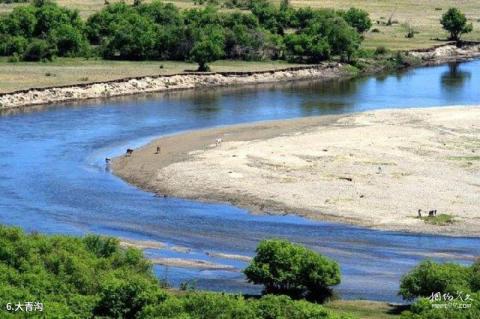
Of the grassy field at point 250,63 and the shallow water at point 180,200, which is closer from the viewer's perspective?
the shallow water at point 180,200

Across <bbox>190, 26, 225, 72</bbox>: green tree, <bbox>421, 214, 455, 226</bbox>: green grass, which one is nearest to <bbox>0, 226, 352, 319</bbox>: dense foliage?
<bbox>421, 214, 455, 226</bbox>: green grass

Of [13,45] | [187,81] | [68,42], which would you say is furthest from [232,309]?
[68,42]

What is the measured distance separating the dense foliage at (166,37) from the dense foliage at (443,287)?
75.1 m

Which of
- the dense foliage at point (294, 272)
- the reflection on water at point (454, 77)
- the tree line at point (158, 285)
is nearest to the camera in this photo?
the tree line at point (158, 285)

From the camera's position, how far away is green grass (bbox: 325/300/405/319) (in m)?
43.1

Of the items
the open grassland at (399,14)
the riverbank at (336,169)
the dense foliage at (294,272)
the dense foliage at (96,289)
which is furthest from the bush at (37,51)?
the dense foliage at (294,272)

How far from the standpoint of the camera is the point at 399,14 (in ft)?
545

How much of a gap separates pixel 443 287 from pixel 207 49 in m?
78.0

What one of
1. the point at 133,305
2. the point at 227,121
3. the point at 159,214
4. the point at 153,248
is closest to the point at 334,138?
the point at 227,121

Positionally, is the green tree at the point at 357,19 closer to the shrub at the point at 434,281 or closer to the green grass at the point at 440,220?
the green grass at the point at 440,220

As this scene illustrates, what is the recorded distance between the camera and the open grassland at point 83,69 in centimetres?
10531

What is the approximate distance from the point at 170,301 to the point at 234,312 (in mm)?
2393

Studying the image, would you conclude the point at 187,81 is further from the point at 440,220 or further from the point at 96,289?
the point at 96,289

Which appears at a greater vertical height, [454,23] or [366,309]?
[454,23]
